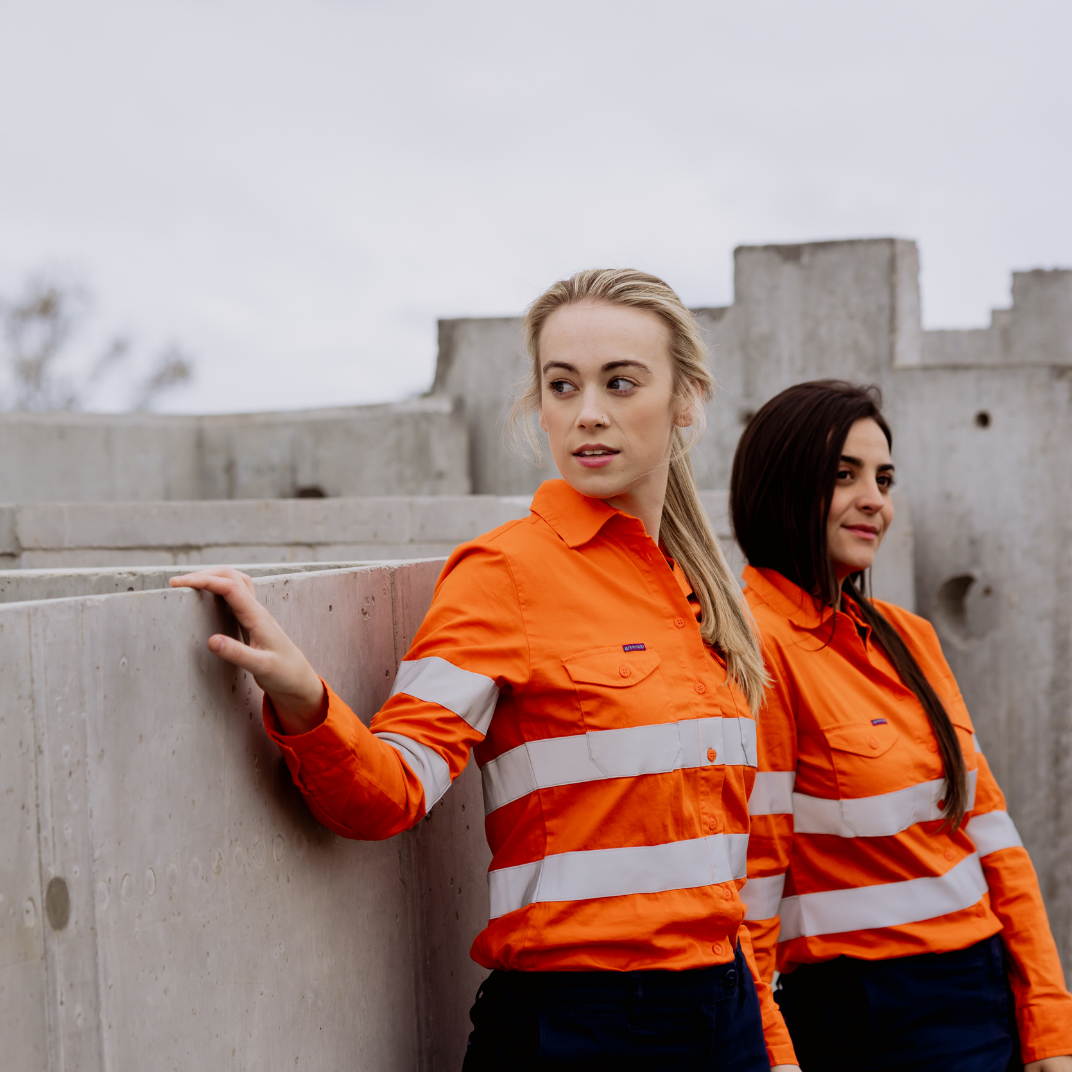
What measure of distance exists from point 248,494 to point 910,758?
30.0ft

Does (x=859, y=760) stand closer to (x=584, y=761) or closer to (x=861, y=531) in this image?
(x=861, y=531)

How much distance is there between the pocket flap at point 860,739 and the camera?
2152mm

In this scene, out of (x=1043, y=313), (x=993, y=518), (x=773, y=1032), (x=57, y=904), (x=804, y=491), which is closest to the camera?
(x=57, y=904)

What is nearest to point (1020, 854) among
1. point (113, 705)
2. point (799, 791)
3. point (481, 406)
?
point (799, 791)

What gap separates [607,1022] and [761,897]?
0.60m

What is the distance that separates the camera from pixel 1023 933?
7.43ft

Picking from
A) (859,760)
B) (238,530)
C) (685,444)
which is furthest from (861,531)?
(238,530)

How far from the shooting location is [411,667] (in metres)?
1.55

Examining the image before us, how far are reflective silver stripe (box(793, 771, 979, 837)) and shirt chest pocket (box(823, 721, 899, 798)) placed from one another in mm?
22

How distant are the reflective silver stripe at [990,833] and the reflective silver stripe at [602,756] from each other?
1026 mm

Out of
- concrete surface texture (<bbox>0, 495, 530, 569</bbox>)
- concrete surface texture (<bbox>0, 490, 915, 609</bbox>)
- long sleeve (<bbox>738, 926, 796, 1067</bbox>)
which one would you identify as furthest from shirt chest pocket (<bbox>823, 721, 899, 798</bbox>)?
concrete surface texture (<bbox>0, 495, 530, 569</bbox>)

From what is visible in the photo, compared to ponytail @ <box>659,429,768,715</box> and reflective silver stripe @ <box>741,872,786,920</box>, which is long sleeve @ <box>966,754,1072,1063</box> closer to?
reflective silver stripe @ <box>741,872,786,920</box>

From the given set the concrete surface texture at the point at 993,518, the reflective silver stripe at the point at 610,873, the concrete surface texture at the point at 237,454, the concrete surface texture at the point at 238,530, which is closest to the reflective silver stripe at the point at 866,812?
the reflective silver stripe at the point at 610,873

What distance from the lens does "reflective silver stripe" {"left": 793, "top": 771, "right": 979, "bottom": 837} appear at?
214 centimetres
